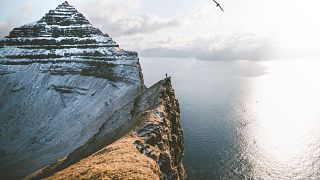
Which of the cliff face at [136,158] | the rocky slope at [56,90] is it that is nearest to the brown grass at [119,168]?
the cliff face at [136,158]

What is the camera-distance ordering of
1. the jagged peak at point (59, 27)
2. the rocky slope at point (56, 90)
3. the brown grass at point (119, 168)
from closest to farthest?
the brown grass at point (119, 168), the rocky slope at point (56, 90), the jagged peak at point (59, 27)

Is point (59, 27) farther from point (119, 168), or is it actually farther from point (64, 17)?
point (119, 168)

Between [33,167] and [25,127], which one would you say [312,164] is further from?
[25,127]

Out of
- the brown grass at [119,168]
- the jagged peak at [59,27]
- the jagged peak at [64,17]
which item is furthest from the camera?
the jagged peak at [64,17]

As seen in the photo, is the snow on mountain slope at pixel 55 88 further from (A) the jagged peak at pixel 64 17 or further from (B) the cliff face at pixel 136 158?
(B) the cliff face at pixel 136 158

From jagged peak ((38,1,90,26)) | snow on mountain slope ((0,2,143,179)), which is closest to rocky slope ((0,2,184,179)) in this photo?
snow on mountain slope ((0,2,143,179))

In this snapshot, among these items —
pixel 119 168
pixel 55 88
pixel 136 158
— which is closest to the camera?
pixel 119 168

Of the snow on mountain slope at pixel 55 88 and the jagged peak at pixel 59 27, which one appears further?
the jagged peak at pixel 59 27

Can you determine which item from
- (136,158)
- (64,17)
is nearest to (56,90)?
(64,17)
